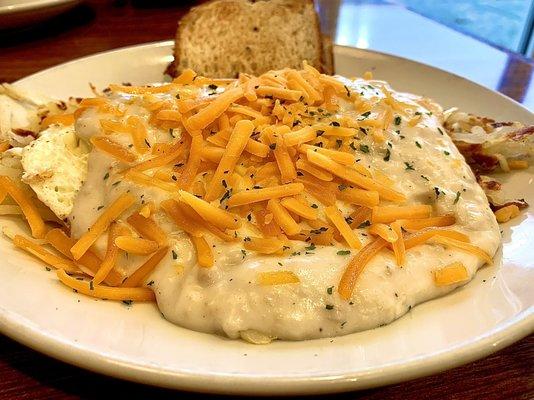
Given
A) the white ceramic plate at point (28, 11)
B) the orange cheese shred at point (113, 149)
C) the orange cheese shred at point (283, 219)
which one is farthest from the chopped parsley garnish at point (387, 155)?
the white ceramic plate at point (28, 11)

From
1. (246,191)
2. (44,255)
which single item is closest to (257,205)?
(246,191)

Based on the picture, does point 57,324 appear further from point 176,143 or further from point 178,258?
point 176,143

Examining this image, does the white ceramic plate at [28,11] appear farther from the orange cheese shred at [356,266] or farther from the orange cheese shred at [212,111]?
the orange cheese shred at [356,266]

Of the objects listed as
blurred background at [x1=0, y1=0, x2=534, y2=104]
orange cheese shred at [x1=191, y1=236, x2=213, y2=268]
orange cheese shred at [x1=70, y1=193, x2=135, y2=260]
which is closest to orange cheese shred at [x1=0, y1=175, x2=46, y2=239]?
orange cheese shred at [x1=70, y1=193, x2=135, y2=260]

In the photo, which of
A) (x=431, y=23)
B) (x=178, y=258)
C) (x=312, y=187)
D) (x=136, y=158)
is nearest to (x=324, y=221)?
(x=312, y=187)

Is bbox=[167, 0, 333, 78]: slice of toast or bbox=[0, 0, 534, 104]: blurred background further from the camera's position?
bbox=[0, 0, 534, 104]: blurred background

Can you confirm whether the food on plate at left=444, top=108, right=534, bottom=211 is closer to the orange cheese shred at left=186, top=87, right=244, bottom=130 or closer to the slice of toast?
the orange cheese shred at left=186, top=87, right=244, bottom=130
